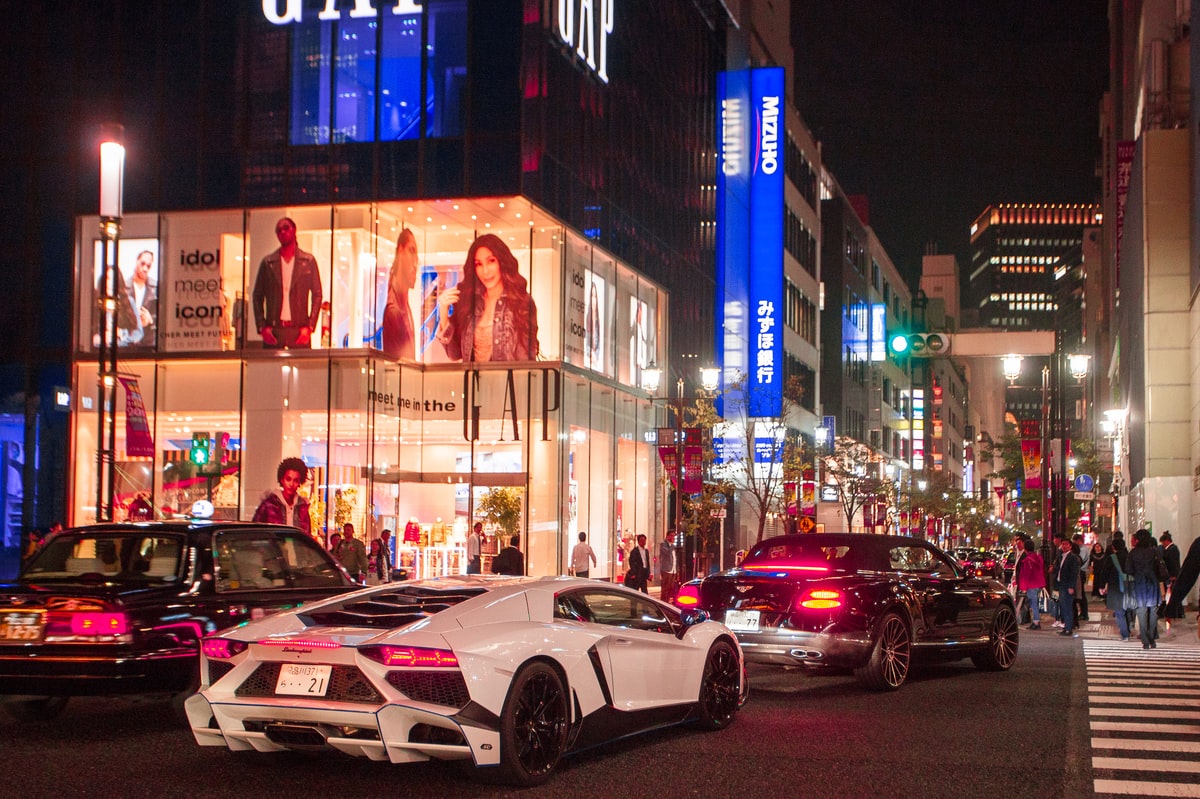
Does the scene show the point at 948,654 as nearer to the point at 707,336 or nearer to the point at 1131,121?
the point at 707,336

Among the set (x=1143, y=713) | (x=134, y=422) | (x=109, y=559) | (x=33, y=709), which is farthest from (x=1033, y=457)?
(x=33, y=709)

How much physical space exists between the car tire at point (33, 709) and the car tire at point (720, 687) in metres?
5.25

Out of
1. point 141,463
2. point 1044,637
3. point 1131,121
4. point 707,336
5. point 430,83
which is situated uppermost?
point 1131,121

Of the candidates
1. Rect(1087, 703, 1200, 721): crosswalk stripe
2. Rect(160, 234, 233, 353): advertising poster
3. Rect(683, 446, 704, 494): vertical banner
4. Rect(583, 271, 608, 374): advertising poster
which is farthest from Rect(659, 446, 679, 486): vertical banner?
Rect(1087, 703, 1200, 721): crosswalk stripe

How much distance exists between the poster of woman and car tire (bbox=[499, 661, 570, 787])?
27187mm

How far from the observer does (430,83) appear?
33.6 m

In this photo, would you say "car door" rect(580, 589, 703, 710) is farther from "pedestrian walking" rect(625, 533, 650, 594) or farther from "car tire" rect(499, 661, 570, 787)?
"pedestrian walking" rect(625, 533, 650, 594)

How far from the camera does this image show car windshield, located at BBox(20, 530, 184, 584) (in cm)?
1073

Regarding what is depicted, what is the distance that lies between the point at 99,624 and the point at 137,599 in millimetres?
337

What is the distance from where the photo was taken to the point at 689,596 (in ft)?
46.2

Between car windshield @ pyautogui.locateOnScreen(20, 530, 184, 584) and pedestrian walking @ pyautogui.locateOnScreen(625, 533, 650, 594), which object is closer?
car windshield @ pyautogui.locateOnScreen(20, 530, 184, 584)

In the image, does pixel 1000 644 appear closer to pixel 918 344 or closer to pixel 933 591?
pixel 933 591

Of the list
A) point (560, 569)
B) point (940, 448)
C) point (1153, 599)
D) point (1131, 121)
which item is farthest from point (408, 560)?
point (940, 448)

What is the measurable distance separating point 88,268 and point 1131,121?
47680 mm
